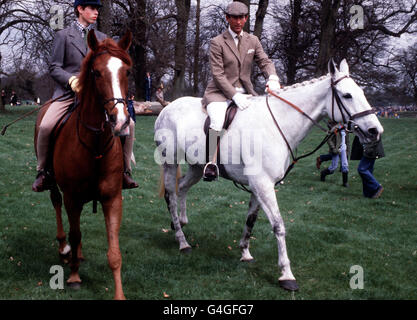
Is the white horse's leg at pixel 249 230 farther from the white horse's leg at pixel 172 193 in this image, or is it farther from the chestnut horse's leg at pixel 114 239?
the chestnut horse's leg at pixel 114 239

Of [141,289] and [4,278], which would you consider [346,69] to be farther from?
[4,278]

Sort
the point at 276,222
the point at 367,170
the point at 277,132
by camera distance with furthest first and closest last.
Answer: the point at 367,170, the point at 277,132, the point at 276,222

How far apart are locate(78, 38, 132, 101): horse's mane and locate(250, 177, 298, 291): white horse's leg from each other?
2281 mm

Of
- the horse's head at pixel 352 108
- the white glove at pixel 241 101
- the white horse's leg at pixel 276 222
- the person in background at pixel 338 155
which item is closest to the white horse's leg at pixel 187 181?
the white glove at pixel 241 101

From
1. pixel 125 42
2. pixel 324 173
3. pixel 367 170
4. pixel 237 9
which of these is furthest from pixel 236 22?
pixel 324 173

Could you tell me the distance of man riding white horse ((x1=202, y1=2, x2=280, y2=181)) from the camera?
5.61 m

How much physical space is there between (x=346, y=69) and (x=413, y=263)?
300 cm

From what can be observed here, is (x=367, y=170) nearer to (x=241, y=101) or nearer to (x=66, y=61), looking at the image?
(x=241, y=101)

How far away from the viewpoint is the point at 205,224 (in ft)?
24.9

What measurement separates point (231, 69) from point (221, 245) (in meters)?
2.80

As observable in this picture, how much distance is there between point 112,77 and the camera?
3.68 metres

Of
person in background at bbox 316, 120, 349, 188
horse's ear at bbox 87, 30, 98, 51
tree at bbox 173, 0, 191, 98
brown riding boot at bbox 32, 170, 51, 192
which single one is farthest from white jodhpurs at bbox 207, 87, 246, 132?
tree at bbox 173, 0, 191, 98

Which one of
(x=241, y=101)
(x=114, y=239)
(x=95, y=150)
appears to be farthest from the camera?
(x=241, y=101)
